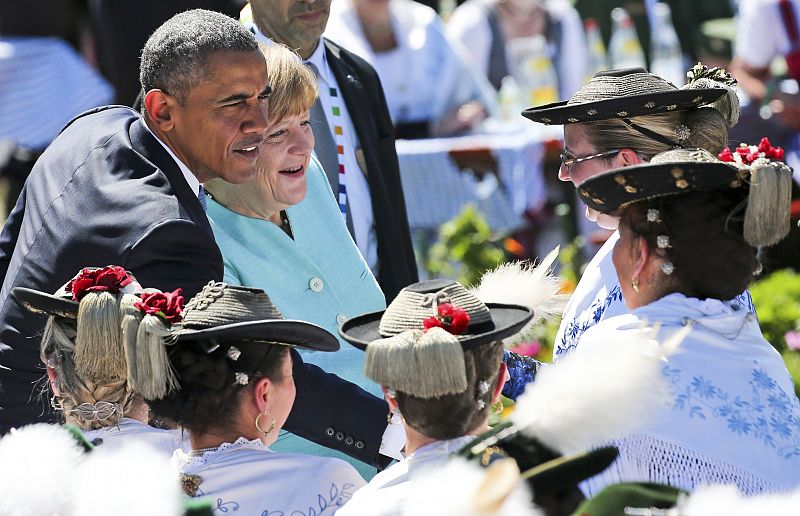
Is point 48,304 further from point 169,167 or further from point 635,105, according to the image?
point 635,105

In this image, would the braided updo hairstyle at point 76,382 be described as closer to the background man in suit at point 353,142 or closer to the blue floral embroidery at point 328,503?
the blue floral embroidery at point 328,503

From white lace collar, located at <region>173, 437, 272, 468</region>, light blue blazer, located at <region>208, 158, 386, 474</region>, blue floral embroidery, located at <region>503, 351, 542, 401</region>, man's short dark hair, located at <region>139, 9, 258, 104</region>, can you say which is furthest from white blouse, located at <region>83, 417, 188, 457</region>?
man's short dark hair, located at <region>139, 9, 258, 104</region>

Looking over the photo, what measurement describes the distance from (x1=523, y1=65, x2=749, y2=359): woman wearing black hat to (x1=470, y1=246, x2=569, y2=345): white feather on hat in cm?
18

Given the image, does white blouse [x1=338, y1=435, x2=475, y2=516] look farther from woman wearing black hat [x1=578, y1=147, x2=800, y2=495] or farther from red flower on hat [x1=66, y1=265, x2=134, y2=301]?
red flower on hat [x1=66, y1=265, x2=134, y2=301]

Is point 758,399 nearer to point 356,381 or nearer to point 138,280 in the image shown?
point 356,381

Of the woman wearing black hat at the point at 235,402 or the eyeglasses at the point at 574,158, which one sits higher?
the eyeglasses at the point at 574,158

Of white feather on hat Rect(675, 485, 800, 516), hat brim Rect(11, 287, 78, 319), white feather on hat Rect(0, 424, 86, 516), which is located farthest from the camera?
hat brim Rect(11, 287, 78, 319)

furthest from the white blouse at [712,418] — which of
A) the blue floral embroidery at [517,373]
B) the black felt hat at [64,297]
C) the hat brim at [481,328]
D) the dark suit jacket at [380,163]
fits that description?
the dark suit jacket at [380,163]

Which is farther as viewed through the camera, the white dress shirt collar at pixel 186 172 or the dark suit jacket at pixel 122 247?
the white dress shirt collar at pixel 186 172

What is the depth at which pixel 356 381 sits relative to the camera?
371 centimetres

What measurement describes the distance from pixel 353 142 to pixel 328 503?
82.4 inches

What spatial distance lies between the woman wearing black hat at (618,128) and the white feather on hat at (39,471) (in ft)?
5.05

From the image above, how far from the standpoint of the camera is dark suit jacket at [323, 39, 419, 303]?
4605mm

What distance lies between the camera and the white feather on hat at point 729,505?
211 cm
